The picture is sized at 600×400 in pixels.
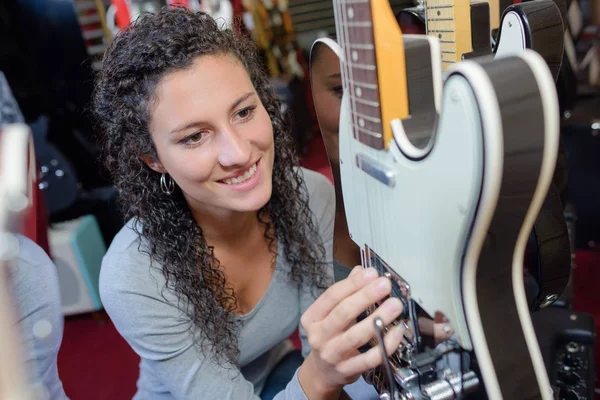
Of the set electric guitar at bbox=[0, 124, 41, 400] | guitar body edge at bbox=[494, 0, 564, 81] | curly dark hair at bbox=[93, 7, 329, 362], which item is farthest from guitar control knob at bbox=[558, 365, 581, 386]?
electric guitar at bbox=[0, 124, 41, 400]

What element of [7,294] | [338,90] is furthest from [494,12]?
[7,294]

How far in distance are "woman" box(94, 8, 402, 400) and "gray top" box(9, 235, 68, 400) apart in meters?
0.13

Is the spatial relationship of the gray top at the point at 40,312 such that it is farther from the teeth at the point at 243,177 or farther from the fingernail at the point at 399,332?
the fingernail at the point at 399,332

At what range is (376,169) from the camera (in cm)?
52

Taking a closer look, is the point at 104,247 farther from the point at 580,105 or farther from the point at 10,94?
the point at 580,105

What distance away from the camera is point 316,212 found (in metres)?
0.97

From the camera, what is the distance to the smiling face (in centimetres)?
66

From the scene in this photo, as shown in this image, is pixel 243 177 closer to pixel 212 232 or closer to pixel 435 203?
pixel 212 232

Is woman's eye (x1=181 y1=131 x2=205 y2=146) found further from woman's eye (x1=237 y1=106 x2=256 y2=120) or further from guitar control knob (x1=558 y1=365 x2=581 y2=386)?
guitar control knob (x1=558 y1=365 x2=581 y2=386)

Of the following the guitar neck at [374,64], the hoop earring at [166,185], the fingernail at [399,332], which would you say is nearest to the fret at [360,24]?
the guitar neck at [374,64]

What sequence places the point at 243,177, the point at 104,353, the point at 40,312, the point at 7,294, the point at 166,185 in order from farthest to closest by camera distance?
the point at 104,353
the point at 166,185
the point at 243,177
the point at 40,312
the point at 7,294

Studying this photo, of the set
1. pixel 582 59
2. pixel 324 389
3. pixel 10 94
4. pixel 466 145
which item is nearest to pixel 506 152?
pixel 466 145

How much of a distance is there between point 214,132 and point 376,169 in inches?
10.2

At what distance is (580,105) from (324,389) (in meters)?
1.71
